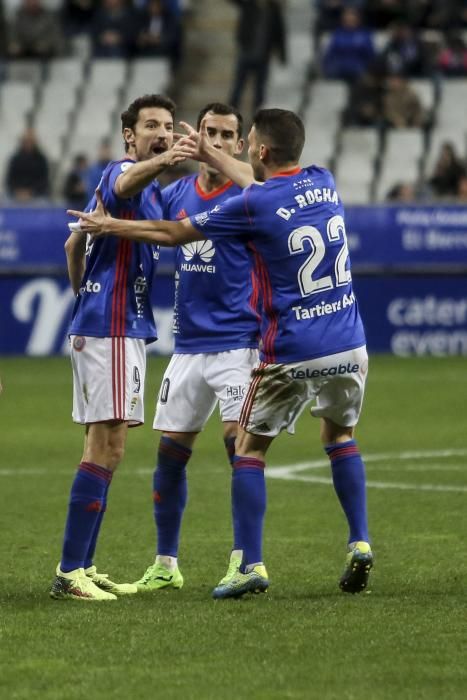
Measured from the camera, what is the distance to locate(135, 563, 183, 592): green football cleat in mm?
7438

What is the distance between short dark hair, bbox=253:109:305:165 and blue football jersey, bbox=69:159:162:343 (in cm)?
61

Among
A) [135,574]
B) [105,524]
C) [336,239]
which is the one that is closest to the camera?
[336,239]

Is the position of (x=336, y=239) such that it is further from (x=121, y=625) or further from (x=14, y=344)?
(x=14, y=344)

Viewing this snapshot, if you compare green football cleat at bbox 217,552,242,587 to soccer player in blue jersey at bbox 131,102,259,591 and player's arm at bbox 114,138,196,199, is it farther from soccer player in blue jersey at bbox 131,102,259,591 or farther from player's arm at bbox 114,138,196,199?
player's arm at bbox 114,138,196,199

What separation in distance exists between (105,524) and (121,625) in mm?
3125

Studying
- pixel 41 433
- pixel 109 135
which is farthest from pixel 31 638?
pixel 109 135

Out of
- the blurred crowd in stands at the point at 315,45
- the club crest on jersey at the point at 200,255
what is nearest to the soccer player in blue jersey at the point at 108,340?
the club crest on jersey at the point at 200,255

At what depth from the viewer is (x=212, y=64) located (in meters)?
27.4

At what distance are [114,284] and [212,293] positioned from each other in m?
0.81

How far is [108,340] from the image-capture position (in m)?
7.18

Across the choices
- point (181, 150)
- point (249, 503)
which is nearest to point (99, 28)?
point (181, 150)

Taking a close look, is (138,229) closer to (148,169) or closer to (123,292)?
(148,169)

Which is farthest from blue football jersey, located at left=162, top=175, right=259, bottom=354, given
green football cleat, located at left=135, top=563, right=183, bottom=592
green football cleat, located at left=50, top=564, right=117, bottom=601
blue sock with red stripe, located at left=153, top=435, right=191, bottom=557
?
green football cleat, located at left=50, top=564, right=117, bottom=601

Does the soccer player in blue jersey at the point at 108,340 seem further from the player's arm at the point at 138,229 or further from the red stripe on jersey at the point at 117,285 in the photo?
the player's arm at the point at 138,229
